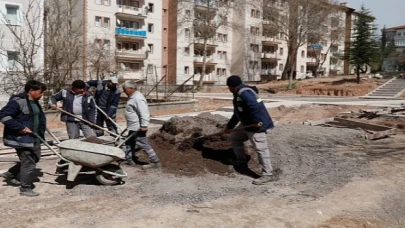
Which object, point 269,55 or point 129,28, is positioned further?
point 269,55

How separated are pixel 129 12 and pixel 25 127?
128 ft

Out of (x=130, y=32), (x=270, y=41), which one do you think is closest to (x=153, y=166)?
(x=130, y=32)

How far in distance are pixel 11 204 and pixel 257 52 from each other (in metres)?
51.5

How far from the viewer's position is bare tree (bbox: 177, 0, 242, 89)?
40.3 metres

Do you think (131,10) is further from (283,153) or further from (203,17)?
(283,153)

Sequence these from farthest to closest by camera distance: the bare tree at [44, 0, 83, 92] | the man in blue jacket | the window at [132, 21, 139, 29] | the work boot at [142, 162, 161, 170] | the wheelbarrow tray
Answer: the window at [132, 21, 139, 29], the bare tree at [44, 0, 83, 92], the work boot at [142, 162, 161, 170], the man in blue jacket, the wheelbarrow tray

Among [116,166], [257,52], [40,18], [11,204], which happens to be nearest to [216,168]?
[116,166]

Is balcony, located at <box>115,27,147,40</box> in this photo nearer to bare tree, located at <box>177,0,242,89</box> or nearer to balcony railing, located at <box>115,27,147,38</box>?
balcony railing, located at <box>115,27,147,38</box>

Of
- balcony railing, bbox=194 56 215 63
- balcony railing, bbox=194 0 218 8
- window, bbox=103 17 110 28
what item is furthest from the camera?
balcony railing, bbox=194 56 215 63

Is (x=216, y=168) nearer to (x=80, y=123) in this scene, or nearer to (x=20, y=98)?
(x=80, y=123)

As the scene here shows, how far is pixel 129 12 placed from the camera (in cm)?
4241

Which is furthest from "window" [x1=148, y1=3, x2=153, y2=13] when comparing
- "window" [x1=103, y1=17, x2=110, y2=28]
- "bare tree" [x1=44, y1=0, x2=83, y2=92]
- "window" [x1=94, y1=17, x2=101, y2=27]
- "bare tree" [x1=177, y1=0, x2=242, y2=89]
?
"bare tree" [x1=44, y1=0, x2=83, y2=92]

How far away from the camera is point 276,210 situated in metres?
4.82

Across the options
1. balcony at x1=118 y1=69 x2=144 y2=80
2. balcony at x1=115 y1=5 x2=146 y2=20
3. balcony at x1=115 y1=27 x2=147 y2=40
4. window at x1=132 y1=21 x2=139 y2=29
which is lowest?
balcony at x1=118 y1=69 x2=144 y2=80
